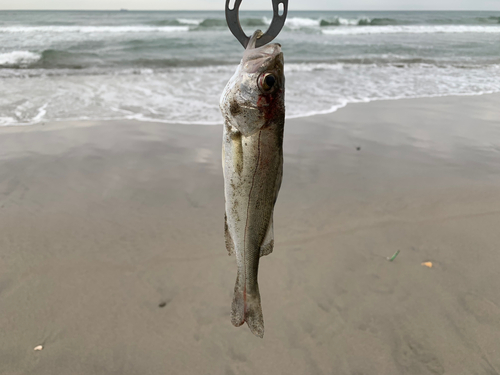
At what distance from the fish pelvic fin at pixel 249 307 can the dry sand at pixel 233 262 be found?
3.28 feet

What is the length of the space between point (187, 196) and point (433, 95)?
786 cm

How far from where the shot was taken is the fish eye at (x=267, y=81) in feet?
4.51

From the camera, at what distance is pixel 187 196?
181 inches

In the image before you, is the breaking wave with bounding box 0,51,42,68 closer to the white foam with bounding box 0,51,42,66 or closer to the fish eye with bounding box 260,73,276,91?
the white foam with bounding box 0,51,42,66

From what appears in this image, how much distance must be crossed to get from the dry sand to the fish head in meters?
2.05

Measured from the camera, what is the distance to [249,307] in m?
1.85

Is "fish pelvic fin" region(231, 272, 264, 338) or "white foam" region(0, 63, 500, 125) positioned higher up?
"fish pelvic fin" region(231, 272, 264, 338)

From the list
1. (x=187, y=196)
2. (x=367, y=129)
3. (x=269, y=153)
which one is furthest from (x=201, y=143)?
(x=269, y=153)

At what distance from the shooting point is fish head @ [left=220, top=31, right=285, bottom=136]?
1.39 meters

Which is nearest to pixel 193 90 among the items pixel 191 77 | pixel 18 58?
pixel 191 77

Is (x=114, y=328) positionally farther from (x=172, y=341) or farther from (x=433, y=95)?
(x=433, y=95)

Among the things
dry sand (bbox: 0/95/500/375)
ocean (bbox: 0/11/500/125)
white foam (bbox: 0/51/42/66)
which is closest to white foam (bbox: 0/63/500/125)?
ocean (bbox: 0/11/500/125)

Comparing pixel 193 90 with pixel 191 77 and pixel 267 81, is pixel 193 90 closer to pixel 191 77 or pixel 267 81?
pixel 191 77

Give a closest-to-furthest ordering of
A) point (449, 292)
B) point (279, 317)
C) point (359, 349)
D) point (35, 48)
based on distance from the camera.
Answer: point (359, 349)
point (279, 317)
point (449, 292)
point (35, 48)
